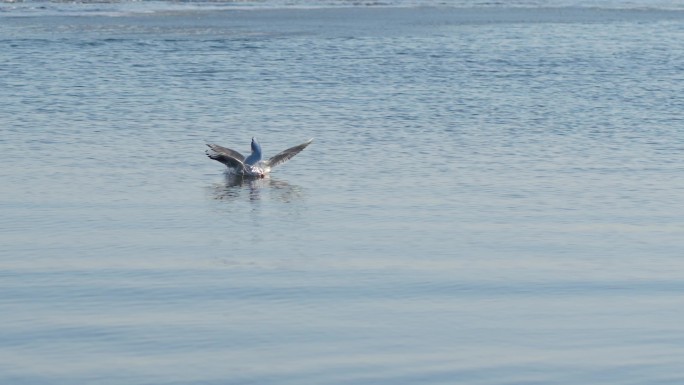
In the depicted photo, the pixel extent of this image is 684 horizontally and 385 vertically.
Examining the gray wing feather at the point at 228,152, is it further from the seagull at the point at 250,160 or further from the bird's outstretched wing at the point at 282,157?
the bird's outstretched wing at the point at 282,157

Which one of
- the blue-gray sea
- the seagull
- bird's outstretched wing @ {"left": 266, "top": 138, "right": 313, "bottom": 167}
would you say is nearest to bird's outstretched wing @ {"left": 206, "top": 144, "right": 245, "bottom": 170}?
the seagull

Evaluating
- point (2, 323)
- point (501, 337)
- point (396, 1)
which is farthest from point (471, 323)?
point (396, 1)

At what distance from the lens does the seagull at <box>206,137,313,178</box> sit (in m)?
11.7

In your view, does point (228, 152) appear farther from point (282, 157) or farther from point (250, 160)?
point (282, 157)

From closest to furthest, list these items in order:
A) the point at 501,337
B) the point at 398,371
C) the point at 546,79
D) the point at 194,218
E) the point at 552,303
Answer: the point at 398,371 < the point at 501,337 < the point at 552,303 < the point at 194,218 < the point at 546,79

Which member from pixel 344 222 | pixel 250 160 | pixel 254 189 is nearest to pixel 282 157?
pixel 250 160

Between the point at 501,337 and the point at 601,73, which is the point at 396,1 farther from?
the point at 501,337

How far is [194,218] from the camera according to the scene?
387 inches

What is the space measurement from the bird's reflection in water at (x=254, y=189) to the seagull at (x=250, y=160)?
0.07m

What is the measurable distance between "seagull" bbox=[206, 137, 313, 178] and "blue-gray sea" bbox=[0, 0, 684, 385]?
0.14m

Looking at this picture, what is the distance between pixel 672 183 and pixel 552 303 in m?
4.13

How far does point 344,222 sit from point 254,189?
78.2 inches

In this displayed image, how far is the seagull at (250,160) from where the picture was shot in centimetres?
1173

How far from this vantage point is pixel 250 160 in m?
11.9
